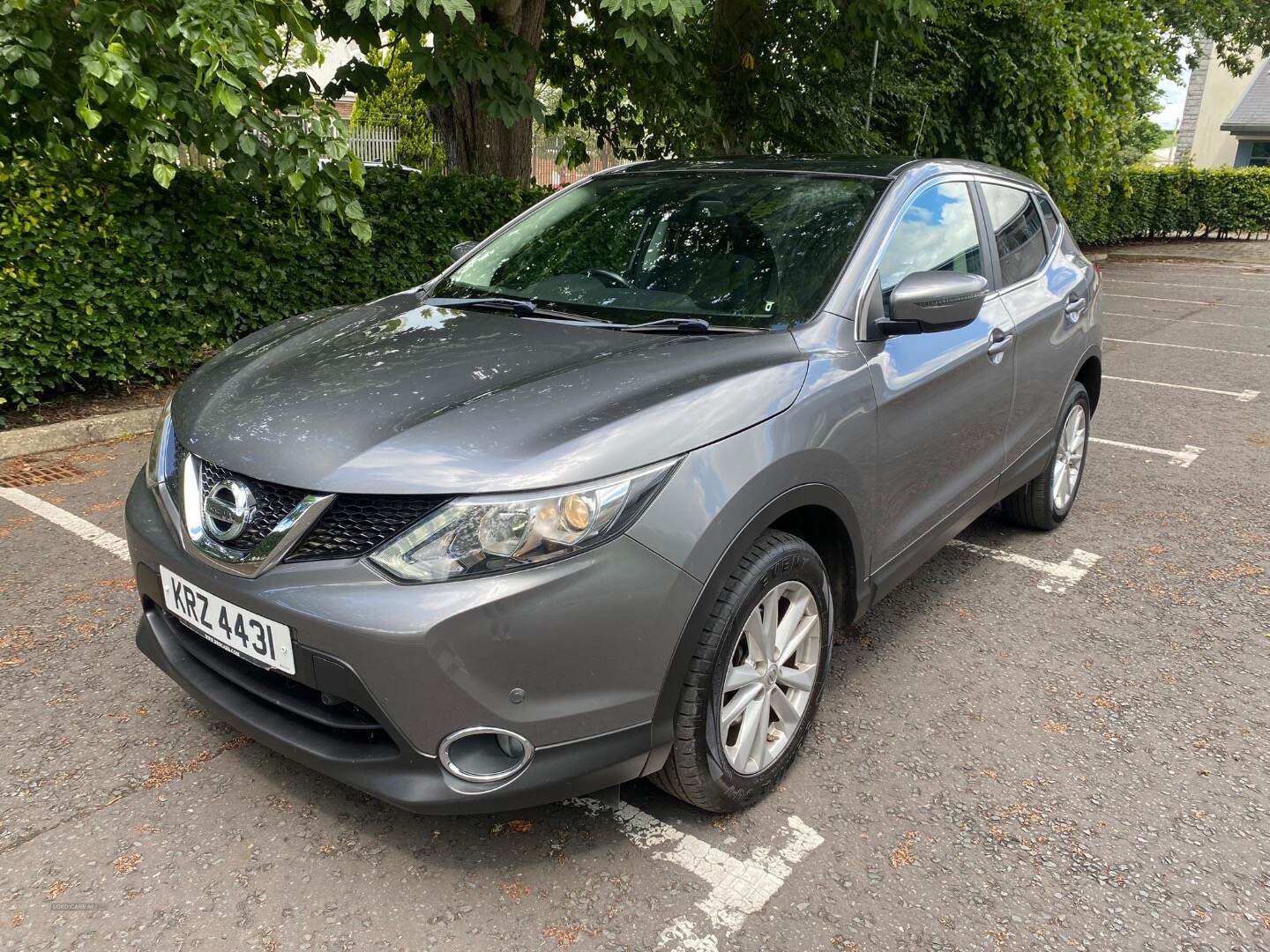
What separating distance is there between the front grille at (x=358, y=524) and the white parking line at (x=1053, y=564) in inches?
116

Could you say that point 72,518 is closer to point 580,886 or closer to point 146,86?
point 146,86

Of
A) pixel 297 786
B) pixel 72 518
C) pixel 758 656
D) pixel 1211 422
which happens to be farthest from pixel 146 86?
pixel 1211 422

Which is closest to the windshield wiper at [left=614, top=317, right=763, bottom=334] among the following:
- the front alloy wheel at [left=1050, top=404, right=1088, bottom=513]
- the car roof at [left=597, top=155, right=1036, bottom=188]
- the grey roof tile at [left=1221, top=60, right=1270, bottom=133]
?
the car roof at [left=597, top=155, right=1036, bottom=188]

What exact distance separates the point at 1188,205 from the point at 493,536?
31.3 meters

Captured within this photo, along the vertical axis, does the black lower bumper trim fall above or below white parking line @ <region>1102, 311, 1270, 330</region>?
above

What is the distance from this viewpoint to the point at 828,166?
3.34m

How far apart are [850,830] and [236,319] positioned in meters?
5.44

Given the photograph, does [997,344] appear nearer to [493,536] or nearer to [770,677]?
[770,677]

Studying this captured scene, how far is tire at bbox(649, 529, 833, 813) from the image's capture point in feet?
7.13

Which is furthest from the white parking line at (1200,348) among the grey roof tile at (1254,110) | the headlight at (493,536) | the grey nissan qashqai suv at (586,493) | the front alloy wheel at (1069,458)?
the grey roof tile at (1254,110)

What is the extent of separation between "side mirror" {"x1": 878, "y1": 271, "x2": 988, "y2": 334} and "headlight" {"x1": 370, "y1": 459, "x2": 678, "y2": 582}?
1223 mm

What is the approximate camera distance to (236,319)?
633 cm

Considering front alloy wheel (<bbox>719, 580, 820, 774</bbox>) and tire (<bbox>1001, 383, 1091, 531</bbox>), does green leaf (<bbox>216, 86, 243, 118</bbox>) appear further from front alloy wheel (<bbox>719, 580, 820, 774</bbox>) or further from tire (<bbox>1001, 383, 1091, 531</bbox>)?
tire (<bbox>1001, 383, 1091, 531</bbox>)

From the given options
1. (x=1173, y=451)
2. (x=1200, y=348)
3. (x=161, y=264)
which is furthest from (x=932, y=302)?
(x=1200, y=348)
